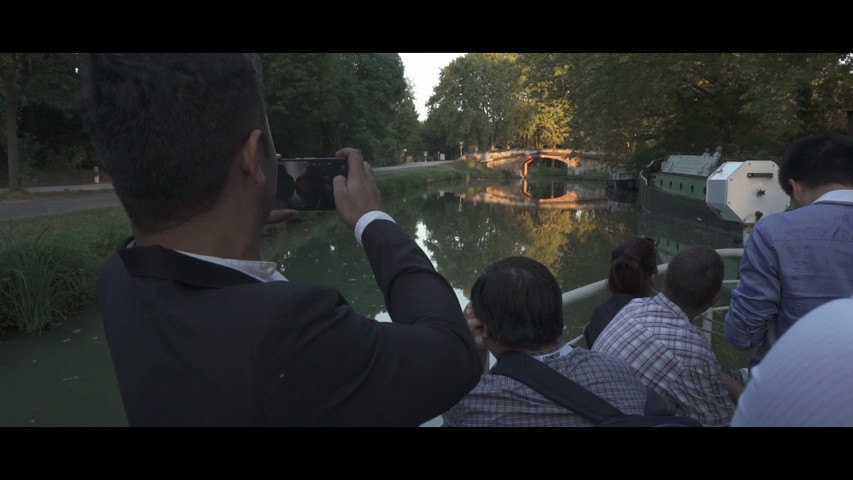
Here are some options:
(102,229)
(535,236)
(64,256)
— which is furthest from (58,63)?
(535,236)

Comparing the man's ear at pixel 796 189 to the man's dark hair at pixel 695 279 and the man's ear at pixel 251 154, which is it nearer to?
the man's dark hair at pixel 695 279

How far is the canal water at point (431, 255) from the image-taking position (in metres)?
5.83

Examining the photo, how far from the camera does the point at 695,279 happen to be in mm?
2275

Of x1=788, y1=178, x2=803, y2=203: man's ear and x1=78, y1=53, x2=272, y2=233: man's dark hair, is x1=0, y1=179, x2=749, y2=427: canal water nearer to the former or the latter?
x1=788, y1=178, x2=803, y2=203: man's ear

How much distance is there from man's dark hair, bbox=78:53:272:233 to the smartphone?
0.93 ft

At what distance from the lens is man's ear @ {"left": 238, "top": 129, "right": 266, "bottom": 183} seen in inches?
35.1

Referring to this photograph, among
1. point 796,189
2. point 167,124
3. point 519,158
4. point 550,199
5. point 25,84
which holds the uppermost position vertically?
point 25,84

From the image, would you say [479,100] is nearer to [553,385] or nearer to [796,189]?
[796,189]

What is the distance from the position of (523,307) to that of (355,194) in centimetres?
65

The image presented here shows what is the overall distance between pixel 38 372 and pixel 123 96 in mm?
6468

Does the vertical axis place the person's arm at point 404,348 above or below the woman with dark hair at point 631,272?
above

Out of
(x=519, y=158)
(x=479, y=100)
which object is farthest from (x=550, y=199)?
(x=479, y=100)

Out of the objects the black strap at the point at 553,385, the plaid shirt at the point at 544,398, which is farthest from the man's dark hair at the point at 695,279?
the black strap at the point at 553,385

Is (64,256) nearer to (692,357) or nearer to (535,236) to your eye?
(692,357)
